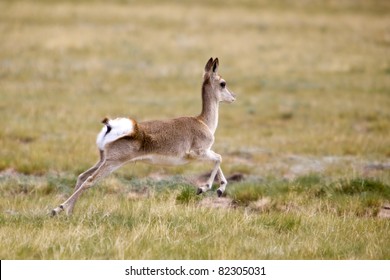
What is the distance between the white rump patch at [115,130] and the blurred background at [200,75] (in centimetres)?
455

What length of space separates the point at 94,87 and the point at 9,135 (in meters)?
10.1

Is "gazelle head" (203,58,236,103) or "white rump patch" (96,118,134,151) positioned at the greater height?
"gazelle head" (203,58,236,103)

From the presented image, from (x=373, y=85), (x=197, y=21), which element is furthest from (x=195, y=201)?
(x=197, y=21)

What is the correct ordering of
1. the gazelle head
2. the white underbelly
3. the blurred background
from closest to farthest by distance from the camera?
the white underbelly, the gazelle head, the blurred background

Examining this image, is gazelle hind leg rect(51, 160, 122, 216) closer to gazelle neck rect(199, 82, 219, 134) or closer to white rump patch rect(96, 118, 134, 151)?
white rump patch rect(96, 118, 134, 151)

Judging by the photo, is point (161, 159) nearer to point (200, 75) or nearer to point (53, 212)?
point (53, 212)

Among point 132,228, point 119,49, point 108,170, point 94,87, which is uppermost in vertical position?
point 119,49

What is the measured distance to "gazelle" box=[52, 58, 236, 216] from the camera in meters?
8.91

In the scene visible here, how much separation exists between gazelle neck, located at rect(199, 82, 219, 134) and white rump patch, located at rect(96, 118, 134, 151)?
1.96 m

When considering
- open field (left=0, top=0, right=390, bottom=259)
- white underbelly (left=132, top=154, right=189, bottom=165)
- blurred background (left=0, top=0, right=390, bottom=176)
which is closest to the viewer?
open field (left=0, top=0, right=390, bottom=259)

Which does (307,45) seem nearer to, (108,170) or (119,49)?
(119,49)

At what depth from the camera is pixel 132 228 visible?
8.09 meters

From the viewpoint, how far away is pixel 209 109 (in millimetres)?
10773

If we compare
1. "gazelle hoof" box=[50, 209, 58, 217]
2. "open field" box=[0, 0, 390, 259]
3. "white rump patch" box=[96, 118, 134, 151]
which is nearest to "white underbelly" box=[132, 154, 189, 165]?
"white rump patch" box=[96, 118, 134, 151]
